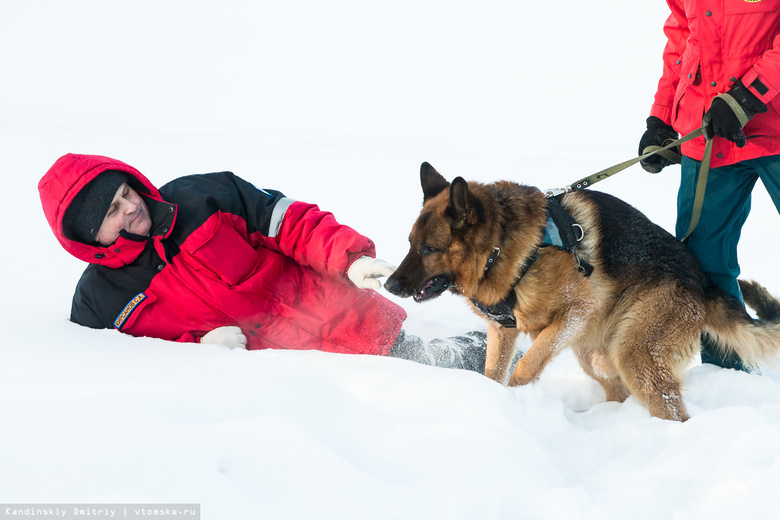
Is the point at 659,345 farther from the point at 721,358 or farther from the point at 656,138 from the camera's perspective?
the point at 656,138

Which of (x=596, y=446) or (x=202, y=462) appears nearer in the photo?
(x=202, y=462)

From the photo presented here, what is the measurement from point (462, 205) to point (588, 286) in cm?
79

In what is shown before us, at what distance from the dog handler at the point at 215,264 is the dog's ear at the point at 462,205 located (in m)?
0.47

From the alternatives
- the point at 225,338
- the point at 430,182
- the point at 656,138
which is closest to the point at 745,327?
the point at 656,138

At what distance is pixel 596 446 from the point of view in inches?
78.7

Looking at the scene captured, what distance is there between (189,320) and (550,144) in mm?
10298

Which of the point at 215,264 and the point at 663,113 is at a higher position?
the point at 663,113

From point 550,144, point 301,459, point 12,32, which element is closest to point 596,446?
point 301,459

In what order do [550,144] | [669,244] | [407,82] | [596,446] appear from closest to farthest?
1. [596,446]
2. [669,244]
3. [550,144]
4. [407,82]

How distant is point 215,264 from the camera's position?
2744 mm

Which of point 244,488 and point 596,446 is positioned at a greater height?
point 244,488

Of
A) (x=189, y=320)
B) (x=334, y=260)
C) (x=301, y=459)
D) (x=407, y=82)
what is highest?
(x=407, y=82)

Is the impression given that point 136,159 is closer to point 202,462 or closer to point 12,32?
point 202,462

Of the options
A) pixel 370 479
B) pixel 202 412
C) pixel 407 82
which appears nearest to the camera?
pixel 370 479
